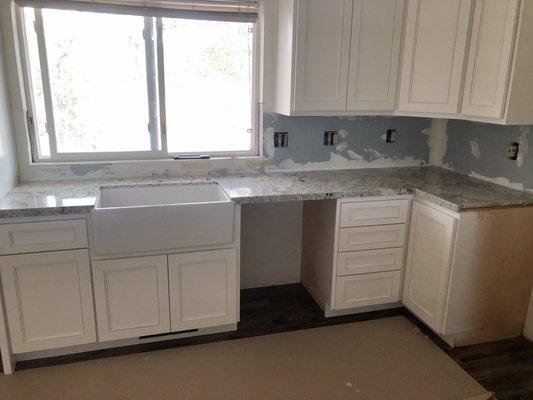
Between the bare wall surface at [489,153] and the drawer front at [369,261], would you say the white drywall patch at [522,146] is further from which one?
the drawer front at [369,261]

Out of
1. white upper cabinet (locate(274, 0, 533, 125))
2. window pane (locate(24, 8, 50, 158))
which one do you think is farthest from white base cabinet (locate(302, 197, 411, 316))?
window pane (locate(24, 8, 50, 158))

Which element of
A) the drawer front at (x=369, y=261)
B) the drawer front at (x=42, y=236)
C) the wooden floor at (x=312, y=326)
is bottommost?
the wooden floor at (x=312, y=326)

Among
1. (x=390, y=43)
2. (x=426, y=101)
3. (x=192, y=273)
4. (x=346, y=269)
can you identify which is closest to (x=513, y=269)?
(x=346, y=269)

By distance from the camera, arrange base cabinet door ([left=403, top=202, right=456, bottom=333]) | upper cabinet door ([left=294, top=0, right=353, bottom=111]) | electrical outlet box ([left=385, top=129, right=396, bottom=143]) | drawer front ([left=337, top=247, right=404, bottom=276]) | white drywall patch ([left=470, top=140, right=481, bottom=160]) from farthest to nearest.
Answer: electrical outlet box ([left=385, top=129, right=396, bottom=143])
white drywall patch ([left=470, top=140, right=481, bottom=160])
drawer front ([left=337, top=247, right=404, bottom=276])
upper cabinet door ([left=294, top=0, right=353, bottom=111])
base cabinet door ([left=403, top=202, right=456, bottom=333])

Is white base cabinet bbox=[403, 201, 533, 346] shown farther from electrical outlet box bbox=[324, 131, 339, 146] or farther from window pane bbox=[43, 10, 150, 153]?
window pane bbox=[43, 10, 150, 153]

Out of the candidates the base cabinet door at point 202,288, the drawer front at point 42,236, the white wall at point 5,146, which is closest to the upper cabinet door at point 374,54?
the base cabinet door at point 202,288

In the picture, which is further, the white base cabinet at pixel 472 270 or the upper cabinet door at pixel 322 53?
the upper cabinet door at pixel 322 53

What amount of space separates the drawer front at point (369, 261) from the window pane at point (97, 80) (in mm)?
1515

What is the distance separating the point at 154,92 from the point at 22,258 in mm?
1246

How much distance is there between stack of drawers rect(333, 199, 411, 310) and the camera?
2.46 m

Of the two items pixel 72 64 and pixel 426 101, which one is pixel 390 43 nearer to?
pixel 426 101

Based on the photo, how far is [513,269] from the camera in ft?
7.68

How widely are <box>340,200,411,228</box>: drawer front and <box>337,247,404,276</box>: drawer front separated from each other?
19cm

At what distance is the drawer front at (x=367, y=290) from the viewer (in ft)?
8.42
